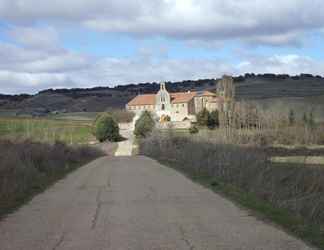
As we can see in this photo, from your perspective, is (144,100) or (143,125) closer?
(143,125)

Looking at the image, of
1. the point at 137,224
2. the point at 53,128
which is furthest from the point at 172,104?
the point at 137,224

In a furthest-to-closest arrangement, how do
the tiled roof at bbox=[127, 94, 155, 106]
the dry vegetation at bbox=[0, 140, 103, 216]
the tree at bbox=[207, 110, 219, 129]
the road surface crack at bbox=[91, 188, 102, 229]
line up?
the tiled roof at bbox=[127, 94, 155, 106] < the tree at bbox=[207, 110, 219, 129] < the dry vegetation at bbox=[0, 140, 103, 216] < the road surface crack at bbox=[91, 188, 102, 229]

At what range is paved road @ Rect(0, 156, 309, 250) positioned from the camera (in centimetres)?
986

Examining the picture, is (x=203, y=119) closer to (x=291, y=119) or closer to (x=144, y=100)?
(x=291, y=119)

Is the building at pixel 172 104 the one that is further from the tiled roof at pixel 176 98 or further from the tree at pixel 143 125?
the tree at pixel 143 125

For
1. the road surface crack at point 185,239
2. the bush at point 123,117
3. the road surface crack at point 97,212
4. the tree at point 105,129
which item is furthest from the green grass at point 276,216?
the bush at point 123,117

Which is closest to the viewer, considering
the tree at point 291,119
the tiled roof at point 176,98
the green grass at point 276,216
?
the green grass at point 276,216

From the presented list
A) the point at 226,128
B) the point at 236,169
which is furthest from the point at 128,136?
the point at 236,169

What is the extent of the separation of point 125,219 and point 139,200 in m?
3.91

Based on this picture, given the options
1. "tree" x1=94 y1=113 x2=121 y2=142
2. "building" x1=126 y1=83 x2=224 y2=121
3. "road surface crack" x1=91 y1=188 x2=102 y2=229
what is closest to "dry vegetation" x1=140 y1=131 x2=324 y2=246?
"road surface crack" x1=91 y1=188 x2=102 y2=229

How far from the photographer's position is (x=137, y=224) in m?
12.1

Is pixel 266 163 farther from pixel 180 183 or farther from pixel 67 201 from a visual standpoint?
pixel 67 201

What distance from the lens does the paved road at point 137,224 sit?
9.86 m

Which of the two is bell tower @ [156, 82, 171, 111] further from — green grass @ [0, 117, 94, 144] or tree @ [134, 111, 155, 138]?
tree @ [134, 111, 155, 138]
